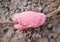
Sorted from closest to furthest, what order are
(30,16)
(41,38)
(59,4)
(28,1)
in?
(30,16)
(41,38)
(59,4)
(28,1)

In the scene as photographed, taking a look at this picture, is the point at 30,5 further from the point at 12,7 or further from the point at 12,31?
the point at 12,31

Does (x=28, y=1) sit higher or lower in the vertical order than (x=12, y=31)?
higher

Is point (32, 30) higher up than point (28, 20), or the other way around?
point (28, 20)

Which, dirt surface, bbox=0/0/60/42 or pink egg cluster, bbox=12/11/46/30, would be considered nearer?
pink egg cluster, bbox=12/11/46/30

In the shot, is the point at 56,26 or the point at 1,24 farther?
the point at 1,24

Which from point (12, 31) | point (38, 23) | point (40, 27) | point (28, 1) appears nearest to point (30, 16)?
point (38, 23)

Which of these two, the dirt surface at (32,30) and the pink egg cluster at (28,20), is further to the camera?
the dirt surface at (32,30)

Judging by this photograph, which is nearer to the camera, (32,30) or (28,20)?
(28,20)

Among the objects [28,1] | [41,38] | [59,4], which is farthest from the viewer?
[28,1]
